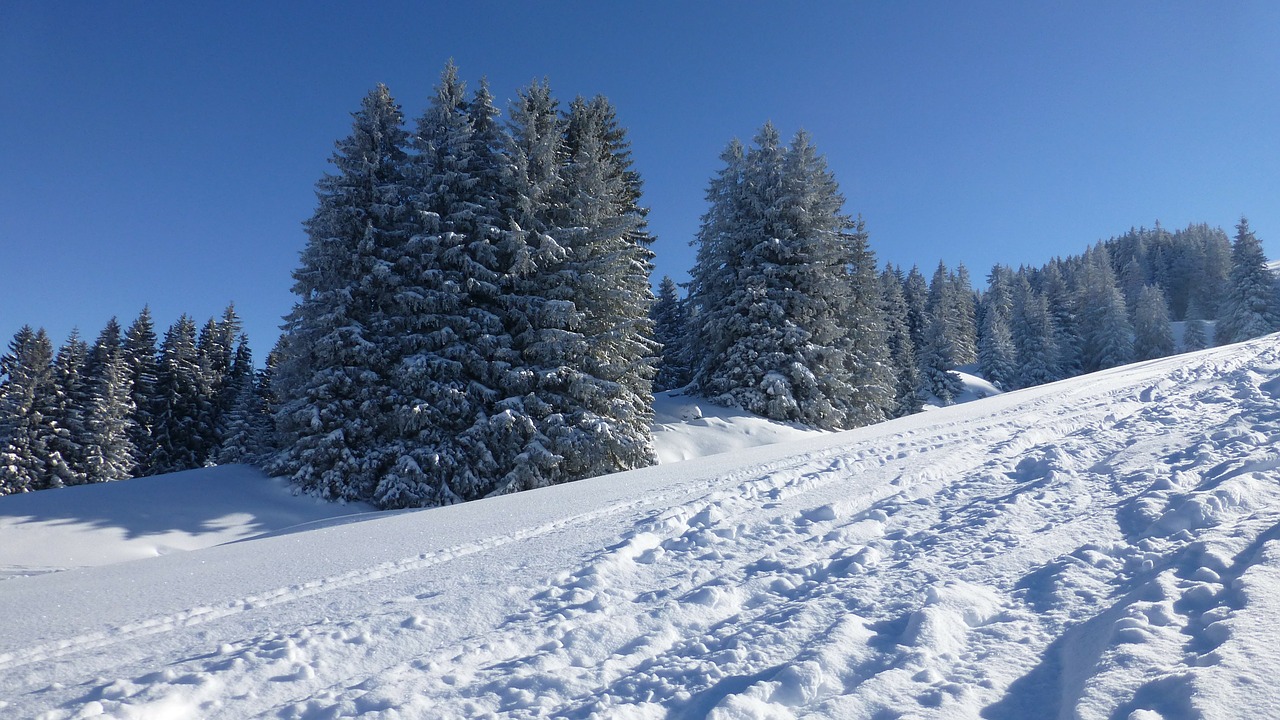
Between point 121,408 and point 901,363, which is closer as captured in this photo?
point 121,408

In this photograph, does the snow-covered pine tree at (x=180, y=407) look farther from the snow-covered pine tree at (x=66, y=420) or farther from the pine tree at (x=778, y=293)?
the pine tree at (x=778, y=293)

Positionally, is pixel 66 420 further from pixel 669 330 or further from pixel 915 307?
pixel 915 307

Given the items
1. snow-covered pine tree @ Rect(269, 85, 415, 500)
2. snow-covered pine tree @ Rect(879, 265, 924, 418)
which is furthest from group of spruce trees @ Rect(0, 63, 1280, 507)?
snow-covered pine tree @ Rect(879, 265, 924, 418)

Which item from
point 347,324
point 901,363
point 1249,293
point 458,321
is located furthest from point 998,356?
point 347,324

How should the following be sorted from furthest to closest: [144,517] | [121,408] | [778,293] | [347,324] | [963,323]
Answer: [963,323], [121,408], [778,293], [347,324], [144,517]

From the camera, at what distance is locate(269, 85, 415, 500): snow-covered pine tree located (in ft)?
43.1

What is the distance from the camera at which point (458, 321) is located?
14.0 metres

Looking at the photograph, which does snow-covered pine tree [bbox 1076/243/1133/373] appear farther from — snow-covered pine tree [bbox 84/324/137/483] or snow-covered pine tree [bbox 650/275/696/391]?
snow-covered pine tree [bbox 84/324/137/483]

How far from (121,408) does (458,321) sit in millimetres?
28261

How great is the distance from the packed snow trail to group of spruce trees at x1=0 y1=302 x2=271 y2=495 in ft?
72.2

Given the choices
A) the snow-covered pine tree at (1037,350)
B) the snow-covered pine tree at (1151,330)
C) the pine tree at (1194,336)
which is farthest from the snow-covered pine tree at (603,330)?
the pine tree at (1194,336)

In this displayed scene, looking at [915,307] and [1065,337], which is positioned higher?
[915,307]

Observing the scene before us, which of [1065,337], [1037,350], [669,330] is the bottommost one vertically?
[1037,350]

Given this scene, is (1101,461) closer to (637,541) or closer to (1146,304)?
(637,541)
